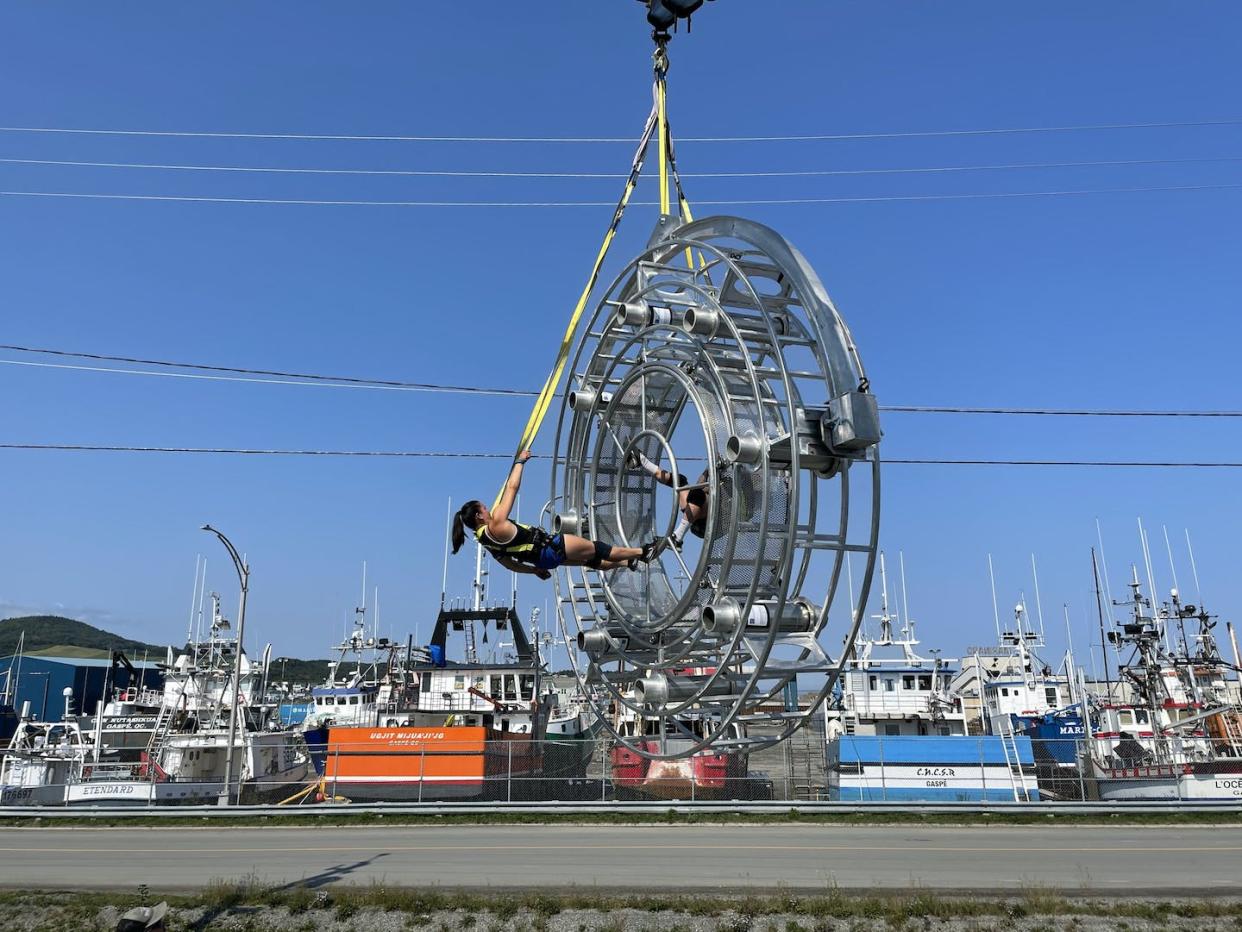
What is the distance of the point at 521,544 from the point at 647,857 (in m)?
14.2

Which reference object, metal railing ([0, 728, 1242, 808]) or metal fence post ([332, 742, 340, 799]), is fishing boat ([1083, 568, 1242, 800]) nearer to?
metal railing ([0, 728, 1242, 808])

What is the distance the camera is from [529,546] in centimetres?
724

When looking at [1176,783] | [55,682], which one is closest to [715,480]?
[1176,783]

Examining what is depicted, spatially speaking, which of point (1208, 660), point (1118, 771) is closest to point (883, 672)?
point (1118, 771)

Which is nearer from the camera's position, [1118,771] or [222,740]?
[1118,771]

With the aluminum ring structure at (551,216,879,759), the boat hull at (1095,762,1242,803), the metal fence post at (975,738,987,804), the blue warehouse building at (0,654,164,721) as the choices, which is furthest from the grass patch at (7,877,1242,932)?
the blue warehouse building at (0,654,164,721)

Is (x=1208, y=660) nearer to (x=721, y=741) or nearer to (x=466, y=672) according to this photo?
(x=466, y=672)

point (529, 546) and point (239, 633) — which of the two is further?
point (239, 633)

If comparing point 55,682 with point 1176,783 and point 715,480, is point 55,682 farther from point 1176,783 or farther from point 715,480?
point 715,480

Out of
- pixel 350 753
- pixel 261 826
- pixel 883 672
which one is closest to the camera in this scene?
pixel 261 826

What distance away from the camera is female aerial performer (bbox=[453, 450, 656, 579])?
7.17 metres

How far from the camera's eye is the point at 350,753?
94.9ft

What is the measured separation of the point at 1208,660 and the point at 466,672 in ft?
111

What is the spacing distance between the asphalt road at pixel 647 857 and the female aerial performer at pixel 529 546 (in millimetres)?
11031
